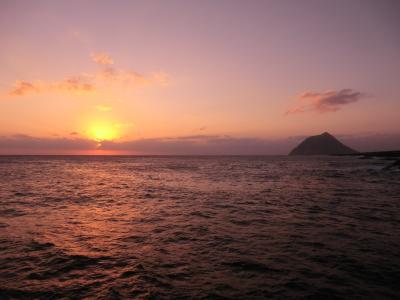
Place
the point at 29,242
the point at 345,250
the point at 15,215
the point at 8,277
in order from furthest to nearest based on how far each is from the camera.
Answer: the point at 15,215, the point at 29,242, the point at 345,250, the point at 8,277

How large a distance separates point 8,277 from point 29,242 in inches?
154

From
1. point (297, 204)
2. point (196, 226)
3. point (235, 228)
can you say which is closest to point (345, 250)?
point (235, 228)

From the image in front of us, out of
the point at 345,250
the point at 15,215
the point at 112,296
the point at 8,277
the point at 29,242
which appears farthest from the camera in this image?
the point at 15,215

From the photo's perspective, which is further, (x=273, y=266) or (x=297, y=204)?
(x=297, y=204)

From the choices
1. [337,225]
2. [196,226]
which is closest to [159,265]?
[196,226]

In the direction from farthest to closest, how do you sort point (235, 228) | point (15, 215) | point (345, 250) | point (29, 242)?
point (15, 215) < point (235, 228) < point (29, 242) < point (345, 250)

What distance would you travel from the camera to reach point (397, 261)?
9789 mm

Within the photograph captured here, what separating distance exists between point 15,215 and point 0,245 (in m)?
6.80

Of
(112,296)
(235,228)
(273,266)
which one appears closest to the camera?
(112,296)

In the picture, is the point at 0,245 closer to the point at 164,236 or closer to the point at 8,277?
the point at 8,277

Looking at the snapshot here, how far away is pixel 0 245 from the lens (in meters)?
11.6

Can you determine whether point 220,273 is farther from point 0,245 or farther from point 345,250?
point 0,245

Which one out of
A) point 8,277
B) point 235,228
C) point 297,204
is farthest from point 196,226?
point 297,204

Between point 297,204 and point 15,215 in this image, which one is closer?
point 15,215
